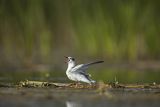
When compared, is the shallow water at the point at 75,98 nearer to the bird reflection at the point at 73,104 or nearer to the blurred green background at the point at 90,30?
the bird reflection at the point at 73,104

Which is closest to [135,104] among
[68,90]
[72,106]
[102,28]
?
Result: [72,106]

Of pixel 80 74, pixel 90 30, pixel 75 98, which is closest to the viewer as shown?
pixel 75 98

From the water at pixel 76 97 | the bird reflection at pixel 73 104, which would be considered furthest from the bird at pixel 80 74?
the bird reflection at pixel 73 104

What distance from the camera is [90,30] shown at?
100ft

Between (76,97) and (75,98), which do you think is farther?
(76,97)

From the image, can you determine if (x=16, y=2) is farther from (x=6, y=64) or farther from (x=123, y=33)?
(x=123, y=33)

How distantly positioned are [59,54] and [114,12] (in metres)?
4.99

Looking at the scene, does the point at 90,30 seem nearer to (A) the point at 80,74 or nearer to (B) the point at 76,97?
(A) the point at 80,74

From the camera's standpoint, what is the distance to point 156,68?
30.6 meters

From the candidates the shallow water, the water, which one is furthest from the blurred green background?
the shallow water

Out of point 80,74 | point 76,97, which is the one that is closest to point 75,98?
point 76,97

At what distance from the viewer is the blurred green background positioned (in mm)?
29812

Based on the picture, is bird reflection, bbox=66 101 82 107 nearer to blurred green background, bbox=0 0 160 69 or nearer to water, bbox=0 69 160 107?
water, bbox=0 69 160 107

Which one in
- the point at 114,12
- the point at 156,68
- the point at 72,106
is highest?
the point at 114,12
